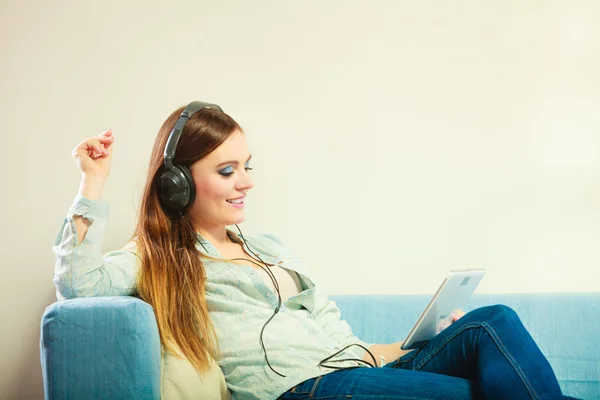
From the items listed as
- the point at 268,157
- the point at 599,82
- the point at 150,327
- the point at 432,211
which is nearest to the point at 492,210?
the point at 432,211

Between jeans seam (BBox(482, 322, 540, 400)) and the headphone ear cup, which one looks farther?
the headphone ear cup

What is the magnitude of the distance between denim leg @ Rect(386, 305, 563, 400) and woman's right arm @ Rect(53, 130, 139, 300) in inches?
28.4

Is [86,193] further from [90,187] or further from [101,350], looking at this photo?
[101,350]

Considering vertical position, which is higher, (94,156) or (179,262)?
(94,156)

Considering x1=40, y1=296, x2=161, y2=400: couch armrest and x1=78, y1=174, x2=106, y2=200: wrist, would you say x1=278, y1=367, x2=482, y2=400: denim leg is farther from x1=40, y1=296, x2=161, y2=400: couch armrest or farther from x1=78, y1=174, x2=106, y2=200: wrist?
x1=78, y1=174, x2=106, y2=200: wrist

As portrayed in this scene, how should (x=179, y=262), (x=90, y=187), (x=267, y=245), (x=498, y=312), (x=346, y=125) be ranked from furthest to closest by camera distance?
1. (x=346, y=125)
2. (x=267, y=245)
3. (x=179, y=262)
4. (x=90, y=187)
5. (x=498, y=312)

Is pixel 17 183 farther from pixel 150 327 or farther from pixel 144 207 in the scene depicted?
pixel 150 327

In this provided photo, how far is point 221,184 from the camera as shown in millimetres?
1814

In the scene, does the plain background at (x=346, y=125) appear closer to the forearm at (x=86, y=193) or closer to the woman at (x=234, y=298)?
the woman at (x=234, y=298)

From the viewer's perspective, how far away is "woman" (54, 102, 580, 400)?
4.71 ft

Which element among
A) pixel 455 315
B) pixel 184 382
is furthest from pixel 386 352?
pixel 184 382

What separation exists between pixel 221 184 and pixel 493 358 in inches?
32.0

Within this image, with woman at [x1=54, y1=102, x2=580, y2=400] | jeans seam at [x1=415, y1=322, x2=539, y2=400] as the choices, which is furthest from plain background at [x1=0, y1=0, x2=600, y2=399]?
jeans seam at [x1=415, y1=322, x2=539, y2=400]

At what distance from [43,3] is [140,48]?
0.37m
